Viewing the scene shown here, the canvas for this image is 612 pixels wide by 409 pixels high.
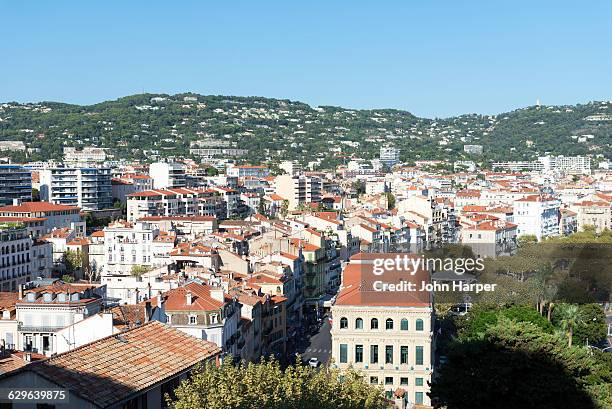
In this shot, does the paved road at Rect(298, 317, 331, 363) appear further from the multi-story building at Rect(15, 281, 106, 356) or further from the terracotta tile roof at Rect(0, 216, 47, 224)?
the terracotta tile roof at Rect(0, 216, 47, 224)

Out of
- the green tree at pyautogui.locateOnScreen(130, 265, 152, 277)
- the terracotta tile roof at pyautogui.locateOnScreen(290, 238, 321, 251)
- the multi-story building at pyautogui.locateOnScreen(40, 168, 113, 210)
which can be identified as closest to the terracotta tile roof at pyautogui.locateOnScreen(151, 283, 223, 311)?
the green tree at pyautogui.locateOnScreen(130, 265, 152, 277)

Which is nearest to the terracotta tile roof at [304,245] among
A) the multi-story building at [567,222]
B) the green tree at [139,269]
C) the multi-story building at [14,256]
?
the green tree at [139,269]

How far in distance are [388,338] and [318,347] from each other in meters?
11.5

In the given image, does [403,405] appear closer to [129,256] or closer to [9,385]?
[9,385]

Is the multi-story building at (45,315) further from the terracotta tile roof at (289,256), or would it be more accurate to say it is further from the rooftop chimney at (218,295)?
the terracotta tile roof at (289,256)

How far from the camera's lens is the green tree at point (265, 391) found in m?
18.2

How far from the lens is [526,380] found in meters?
23.7

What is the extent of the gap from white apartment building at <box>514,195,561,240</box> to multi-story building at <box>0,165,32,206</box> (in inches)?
2262

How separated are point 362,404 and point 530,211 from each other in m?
99.5

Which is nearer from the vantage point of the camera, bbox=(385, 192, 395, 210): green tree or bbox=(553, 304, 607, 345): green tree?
bbox=(553, 304, 607, 345): green tree

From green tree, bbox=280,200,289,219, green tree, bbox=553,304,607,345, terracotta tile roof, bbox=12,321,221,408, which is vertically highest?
terracotta tile roof, bbox=12,321,221,408

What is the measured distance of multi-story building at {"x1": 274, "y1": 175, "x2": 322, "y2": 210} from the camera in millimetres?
128875

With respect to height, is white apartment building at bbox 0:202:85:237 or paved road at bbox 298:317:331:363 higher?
white apartment building at bbox 0:202:85:237

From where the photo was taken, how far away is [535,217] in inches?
4567
